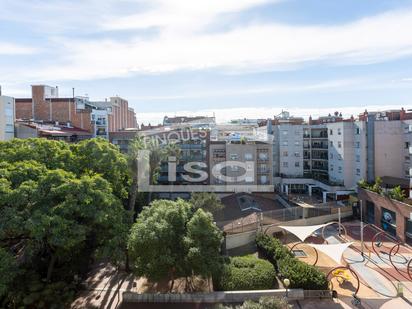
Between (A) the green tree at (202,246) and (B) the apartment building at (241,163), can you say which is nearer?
(A) the green tree at (202,246)

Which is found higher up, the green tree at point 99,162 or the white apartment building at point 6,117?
the white apartment building at point 6,117

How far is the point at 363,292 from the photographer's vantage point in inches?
863

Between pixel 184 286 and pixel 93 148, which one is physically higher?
pixel 93 148

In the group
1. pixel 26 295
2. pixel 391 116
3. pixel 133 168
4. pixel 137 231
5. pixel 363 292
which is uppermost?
pixel 391 116

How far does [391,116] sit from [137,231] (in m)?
42.5

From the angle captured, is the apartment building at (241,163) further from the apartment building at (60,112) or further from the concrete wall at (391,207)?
the apartment building at (60,112)

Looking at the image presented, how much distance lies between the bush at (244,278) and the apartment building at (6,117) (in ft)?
124

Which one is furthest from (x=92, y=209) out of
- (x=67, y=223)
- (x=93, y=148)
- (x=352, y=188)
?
(x=352, y=188)

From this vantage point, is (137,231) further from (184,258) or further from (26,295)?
(26,295)

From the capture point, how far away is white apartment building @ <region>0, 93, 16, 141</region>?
144ft

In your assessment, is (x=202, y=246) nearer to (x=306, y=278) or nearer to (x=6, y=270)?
(x=306, y=278)

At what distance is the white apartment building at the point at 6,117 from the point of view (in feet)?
144

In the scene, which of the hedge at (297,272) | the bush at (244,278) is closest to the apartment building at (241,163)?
the hedge at (297,272)

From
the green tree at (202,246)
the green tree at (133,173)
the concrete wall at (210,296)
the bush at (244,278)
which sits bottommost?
the concrete wall at (210,296)
